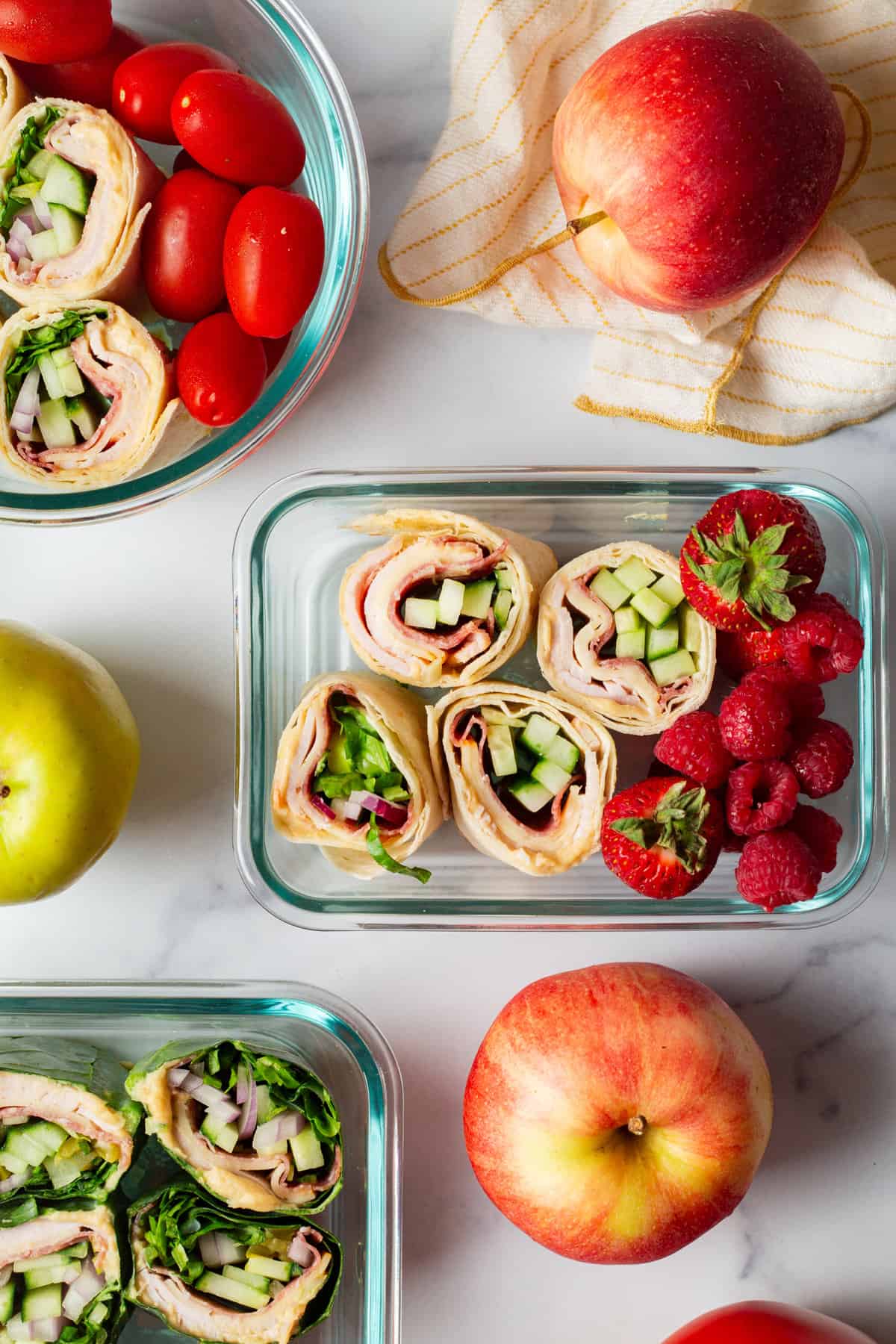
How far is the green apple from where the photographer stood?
0.97 metres

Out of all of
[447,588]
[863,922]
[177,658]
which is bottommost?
[863,922]

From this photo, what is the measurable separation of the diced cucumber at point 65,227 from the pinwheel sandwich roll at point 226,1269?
0.82 m

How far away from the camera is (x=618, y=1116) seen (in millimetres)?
986

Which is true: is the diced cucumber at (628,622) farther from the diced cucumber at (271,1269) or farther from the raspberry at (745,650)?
the diced cucumber at (271,1269)

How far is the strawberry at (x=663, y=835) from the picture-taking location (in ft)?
3.16

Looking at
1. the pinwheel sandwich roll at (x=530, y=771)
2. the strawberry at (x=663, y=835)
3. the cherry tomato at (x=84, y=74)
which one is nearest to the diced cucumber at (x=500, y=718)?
the pinwheel sandwich roll at (x=530, y=771)

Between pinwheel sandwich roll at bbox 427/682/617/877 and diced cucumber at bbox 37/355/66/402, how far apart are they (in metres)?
0.42

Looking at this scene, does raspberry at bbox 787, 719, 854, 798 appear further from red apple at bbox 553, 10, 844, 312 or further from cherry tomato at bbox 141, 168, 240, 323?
cherry tomato at bbox 141, 168, 240, 323

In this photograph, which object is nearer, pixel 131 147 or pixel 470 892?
pixel 131 147

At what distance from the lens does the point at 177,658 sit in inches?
45.6

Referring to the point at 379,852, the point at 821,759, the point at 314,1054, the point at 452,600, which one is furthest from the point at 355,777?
the point at 821,759

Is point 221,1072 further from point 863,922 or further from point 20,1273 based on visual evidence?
point 863,922

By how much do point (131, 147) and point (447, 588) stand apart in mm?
457

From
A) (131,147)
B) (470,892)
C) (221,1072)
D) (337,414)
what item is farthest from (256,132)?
(221,1072)
